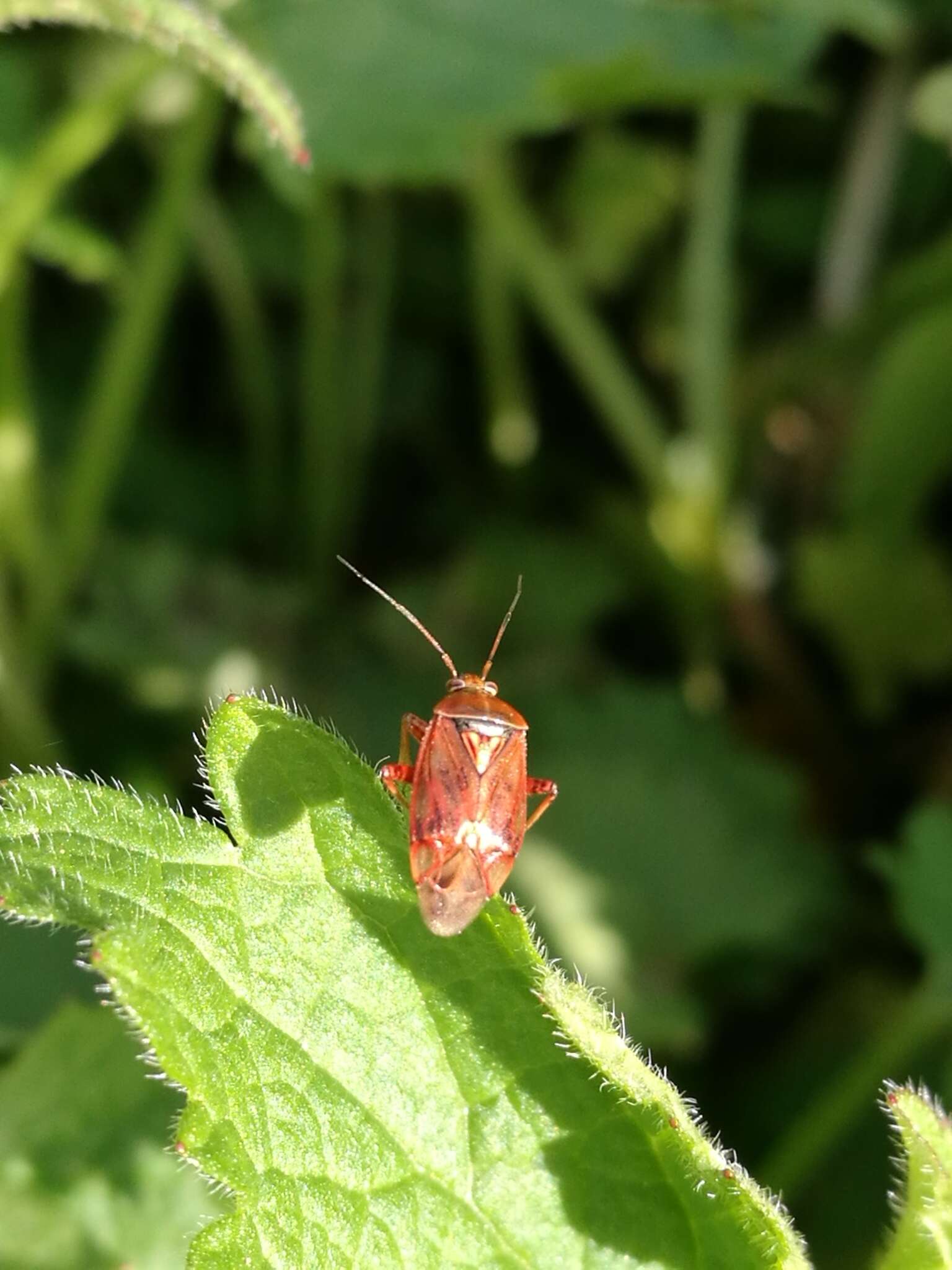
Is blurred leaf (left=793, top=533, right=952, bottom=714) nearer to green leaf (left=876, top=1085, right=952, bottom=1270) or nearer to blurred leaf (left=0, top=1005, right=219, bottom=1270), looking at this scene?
green leaf (left=876, top=1085, right=952, bottom=1270)

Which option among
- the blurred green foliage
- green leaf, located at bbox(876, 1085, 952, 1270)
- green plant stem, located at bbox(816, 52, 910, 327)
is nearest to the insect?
green leaf, located at bbox(876, 1085, 952, 1270)

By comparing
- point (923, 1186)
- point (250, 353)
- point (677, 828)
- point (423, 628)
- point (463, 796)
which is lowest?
point (923, 1186)

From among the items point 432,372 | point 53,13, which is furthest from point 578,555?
point 53,13

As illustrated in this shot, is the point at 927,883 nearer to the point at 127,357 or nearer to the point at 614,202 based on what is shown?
the point at 614,202

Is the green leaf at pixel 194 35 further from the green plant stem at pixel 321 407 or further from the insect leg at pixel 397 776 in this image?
the green plant stem at pixel 321 407

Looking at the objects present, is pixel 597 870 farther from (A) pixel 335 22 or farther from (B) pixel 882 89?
(B) pixel 882 89

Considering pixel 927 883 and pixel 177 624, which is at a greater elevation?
pixel 177 624

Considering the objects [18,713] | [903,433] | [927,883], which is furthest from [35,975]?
[903,433]
